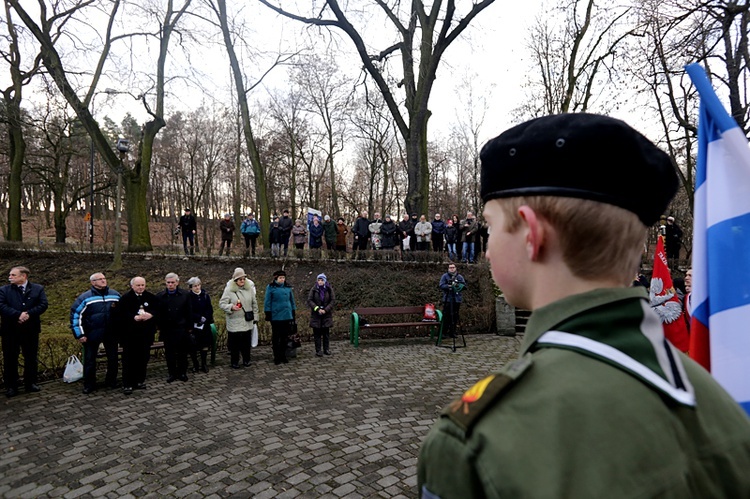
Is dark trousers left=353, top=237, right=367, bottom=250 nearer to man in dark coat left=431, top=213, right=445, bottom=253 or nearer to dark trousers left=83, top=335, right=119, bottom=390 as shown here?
man in dark coat left=431, top=213, right=445, bottom=253

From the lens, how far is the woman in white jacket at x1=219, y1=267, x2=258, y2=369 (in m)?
10.0

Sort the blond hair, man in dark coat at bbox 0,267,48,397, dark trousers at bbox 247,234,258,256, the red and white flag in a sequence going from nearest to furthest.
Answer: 1. the blond hair
2. the red and white flag
3. man in dark coat at bbox 0,267,48,397
4. dark trousers at bbox 247,234,258,256

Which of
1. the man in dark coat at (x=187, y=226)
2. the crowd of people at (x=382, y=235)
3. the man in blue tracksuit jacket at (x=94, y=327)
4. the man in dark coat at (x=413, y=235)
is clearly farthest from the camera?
the man in dark coat at (x=187, y=226)

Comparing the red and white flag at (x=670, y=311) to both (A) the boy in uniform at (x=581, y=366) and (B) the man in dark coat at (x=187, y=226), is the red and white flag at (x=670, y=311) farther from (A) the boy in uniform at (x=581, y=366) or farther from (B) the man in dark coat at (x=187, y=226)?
(B) the man in dark coat at (x=187, y=226)

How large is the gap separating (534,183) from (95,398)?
8.86 metres

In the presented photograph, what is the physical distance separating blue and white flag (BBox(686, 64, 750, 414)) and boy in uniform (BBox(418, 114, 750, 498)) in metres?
0.64

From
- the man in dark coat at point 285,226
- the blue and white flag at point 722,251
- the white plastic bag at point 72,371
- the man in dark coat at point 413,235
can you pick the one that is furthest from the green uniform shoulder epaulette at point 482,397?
the man in dark coat at point 285,226

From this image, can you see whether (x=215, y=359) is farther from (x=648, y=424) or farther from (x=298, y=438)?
(x=648, y=424)

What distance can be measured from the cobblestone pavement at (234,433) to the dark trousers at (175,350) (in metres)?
0.33

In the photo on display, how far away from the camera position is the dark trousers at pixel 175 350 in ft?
29.3

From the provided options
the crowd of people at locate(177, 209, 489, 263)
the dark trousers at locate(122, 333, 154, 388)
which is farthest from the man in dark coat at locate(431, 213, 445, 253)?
the dark trousers at locate(122, 333, 154, 388)

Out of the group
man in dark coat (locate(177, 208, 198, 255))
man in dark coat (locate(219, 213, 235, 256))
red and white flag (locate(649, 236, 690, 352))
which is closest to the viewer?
red and white flag (locate(649, 236, 690, 352))

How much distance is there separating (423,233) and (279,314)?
1022 cm

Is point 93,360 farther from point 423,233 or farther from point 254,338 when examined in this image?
point 423,233
